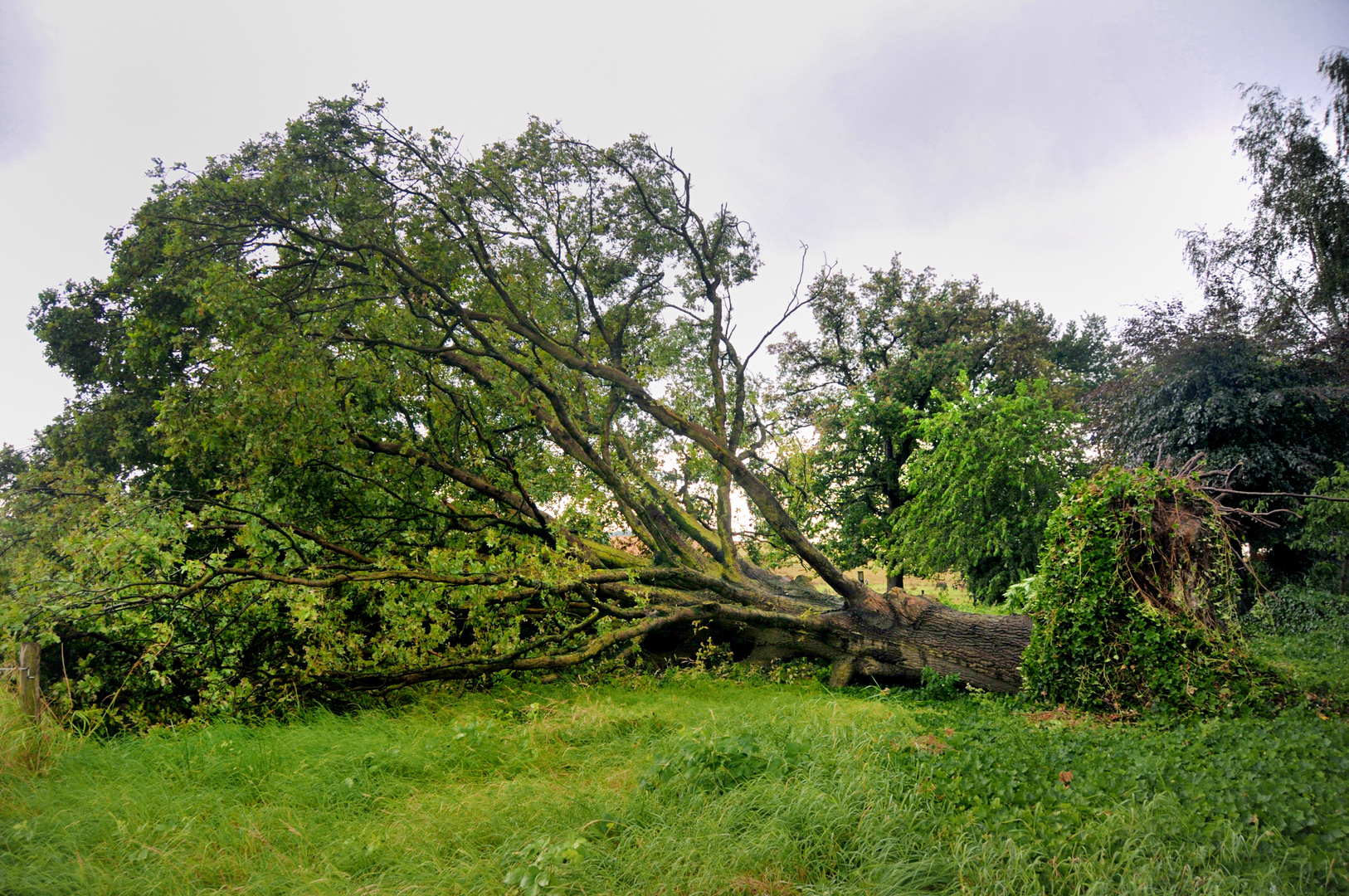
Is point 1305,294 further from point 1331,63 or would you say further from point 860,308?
point 860,308

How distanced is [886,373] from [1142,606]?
13.4m

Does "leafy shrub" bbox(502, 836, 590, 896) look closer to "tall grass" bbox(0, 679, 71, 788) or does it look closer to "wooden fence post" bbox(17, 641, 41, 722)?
"tall grass" bbox(0, 679, 71, 788)

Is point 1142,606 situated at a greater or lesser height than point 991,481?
lesser

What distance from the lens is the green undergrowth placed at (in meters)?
2.98

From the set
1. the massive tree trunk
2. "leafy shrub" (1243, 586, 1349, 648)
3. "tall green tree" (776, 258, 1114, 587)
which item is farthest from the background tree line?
"tall green tree" (776, 258, 1114, 587)

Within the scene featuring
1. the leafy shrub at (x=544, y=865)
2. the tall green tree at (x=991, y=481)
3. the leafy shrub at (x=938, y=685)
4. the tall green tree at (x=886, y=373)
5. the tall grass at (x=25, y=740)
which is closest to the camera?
the leafy shrub at (x=544, y=865)

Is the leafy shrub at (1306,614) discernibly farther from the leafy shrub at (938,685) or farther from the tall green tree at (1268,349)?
the leafy shrub at (938,685)

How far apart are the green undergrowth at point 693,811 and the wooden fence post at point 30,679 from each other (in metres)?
0.56

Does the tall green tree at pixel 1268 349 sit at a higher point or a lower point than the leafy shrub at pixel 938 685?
higher

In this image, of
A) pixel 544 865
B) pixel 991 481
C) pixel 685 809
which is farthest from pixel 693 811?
pixel 991 481

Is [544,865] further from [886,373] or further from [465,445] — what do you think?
[886,373]

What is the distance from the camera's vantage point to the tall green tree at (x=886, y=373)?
61.1 feet

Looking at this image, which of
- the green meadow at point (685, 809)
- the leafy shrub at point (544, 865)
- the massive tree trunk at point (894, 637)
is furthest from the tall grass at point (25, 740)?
the massive tree trunk at point (894, 637)

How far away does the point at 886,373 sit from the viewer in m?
19.0
